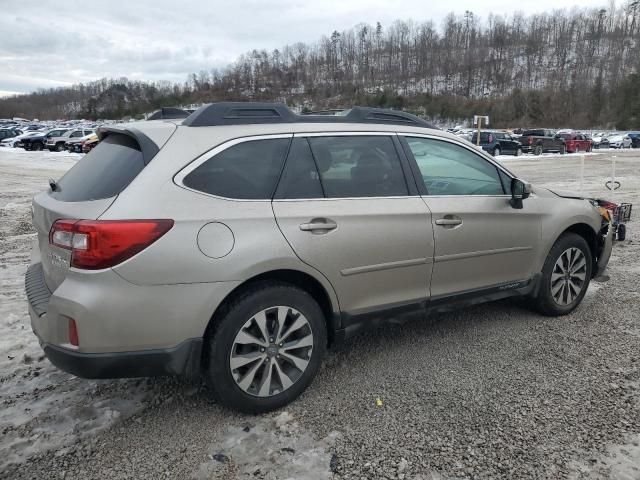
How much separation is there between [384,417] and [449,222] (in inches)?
56.8

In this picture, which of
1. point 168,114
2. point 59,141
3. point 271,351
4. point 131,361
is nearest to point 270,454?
point 271,351

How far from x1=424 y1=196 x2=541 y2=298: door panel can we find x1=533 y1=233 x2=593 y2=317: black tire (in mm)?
223

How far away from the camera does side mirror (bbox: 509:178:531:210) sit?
408cm

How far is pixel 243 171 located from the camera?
3.00 meters

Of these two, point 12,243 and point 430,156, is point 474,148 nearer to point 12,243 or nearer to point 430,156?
point 430,156

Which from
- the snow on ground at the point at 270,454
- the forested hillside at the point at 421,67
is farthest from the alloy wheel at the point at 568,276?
the forested hillside at the point at 421,67

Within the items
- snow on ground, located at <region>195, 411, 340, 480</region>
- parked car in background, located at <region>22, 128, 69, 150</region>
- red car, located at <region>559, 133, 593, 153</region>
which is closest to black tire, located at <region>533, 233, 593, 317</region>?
snow on ground, located at <region>195, 411, 340, 480</region>

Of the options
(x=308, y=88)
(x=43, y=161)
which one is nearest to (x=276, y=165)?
(x=43, y=161)

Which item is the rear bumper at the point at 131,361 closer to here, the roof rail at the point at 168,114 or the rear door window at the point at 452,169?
the roof rail at the point at 168,114

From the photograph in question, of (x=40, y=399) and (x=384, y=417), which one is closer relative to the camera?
(x=384, y=417)

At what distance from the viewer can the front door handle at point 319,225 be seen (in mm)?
3033

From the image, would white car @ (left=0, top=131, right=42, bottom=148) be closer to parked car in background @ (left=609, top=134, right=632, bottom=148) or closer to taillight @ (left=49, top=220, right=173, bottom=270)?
taillight @ (left=49, top=220, right=173, bottom=270)

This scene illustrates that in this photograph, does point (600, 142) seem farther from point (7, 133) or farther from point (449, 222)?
point (7, 133)

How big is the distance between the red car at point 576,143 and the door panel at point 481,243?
127 feet
